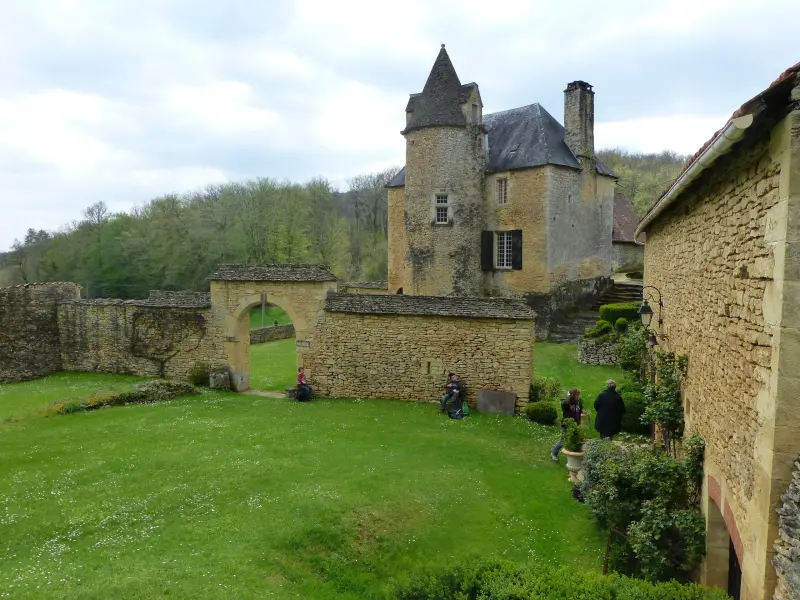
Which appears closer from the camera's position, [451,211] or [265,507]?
[265,507]

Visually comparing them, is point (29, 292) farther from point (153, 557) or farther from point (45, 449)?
point (153, 557)

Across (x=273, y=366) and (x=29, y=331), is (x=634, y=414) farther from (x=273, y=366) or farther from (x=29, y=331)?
(x=29, y=331)

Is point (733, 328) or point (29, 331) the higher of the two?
point (733, 328)

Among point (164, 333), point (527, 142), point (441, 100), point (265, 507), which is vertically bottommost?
point (265, 507)

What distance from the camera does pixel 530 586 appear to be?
5117 millimetres

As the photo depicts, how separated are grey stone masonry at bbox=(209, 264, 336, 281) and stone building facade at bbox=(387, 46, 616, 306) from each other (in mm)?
10676

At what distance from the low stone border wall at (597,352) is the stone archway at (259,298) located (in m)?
10.9

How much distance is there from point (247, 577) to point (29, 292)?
19.0 metres

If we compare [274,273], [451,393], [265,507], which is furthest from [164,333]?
[265,507]

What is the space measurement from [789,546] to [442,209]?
Result: 23554 mm

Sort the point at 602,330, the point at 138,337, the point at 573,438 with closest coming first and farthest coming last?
the point at 573,438 → the point at 138,337 → the point at 602,330

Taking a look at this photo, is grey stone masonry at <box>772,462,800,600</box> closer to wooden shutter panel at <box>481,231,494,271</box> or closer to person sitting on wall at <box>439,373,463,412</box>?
person sitting on wall at <box>439,373,463,412</box>

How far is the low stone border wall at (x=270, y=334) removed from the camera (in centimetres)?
3134

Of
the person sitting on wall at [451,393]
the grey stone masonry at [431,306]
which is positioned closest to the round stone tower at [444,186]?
the grey stone masonry at [431,306]
